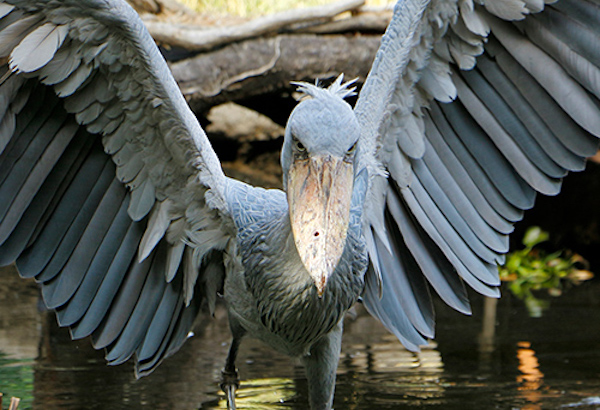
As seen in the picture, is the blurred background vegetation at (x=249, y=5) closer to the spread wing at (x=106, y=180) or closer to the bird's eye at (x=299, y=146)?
the spread wing at (x=106, y=180)

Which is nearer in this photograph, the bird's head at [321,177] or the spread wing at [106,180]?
the bird's head at [321,177]

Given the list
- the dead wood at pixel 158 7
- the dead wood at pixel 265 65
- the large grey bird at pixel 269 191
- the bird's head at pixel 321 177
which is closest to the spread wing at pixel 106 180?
the large grey bird at pixel 269 191

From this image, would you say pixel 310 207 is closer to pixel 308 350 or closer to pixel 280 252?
pixel 280 252

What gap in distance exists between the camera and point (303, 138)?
2.53 m

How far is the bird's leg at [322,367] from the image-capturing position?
11.6ft

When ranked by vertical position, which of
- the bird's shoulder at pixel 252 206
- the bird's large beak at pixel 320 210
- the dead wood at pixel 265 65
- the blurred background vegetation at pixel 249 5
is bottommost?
the bird's large beak at pixel 320 210

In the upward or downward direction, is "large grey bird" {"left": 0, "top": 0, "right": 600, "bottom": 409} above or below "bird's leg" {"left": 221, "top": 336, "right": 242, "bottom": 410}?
above

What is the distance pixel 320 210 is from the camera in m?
2.48

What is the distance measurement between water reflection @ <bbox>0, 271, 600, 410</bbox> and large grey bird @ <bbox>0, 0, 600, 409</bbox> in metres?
0.51

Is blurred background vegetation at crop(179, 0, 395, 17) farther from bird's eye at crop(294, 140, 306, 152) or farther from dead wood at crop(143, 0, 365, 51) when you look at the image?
bird's eye at crop(294, 140, 306, 152)

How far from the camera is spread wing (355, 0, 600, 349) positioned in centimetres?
364

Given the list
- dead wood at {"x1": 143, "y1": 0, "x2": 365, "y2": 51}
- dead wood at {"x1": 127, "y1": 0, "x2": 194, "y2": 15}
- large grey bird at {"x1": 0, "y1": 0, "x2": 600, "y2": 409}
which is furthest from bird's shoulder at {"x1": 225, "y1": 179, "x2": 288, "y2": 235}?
dead wood at {"x1": 127, "y1": 0, "x2": 194, "y2": 15}

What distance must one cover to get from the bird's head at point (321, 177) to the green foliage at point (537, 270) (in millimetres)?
5651

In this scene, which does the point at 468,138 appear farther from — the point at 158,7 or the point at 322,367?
the point at 158,7
